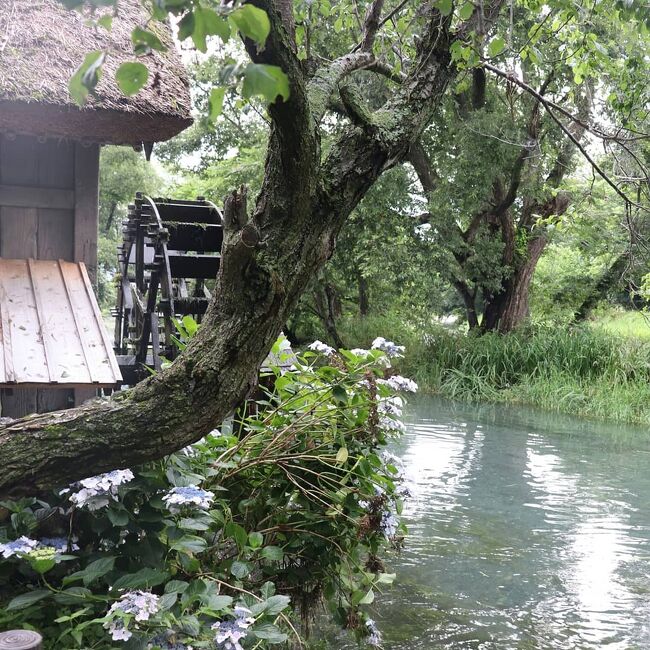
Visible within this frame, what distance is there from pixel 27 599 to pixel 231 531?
742 millimetres

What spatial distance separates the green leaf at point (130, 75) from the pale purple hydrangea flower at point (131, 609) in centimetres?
138

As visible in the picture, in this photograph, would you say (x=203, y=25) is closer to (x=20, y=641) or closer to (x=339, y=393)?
(x=20, y=641)

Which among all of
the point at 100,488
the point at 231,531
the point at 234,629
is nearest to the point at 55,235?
the point at 231,531

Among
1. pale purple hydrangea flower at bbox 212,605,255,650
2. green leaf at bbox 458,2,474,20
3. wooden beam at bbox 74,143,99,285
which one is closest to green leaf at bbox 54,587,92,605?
pale purple hydrangea flower at bbox 212,605,255,650

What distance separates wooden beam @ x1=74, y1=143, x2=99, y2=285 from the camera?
15.2ft

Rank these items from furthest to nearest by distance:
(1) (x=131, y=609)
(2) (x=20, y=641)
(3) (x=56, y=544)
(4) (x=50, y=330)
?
1. (4) (x=50, y=330)
2. (3) (x=56, y=544)
3. (1) (x=131, y=609)
4. (2) (x=20, y=641)

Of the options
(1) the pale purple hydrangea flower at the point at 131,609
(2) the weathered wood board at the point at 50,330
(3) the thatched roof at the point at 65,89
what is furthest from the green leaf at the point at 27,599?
(3) the thatched roof at the point at 65,89

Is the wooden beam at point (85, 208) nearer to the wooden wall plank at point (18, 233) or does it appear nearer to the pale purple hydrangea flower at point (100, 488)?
the wooden wall plank at point (18, 233)

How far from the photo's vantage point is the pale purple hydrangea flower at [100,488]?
2247 mm

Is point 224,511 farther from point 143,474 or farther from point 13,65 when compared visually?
point 13,65

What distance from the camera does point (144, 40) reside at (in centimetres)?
127

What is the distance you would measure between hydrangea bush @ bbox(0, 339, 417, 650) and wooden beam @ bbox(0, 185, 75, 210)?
1916 millimetres

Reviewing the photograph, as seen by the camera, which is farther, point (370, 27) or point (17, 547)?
point (370, 27)

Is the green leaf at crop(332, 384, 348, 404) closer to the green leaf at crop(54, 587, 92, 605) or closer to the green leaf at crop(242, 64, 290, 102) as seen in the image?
the green leaf at crop(54, 587, 92, 605)
